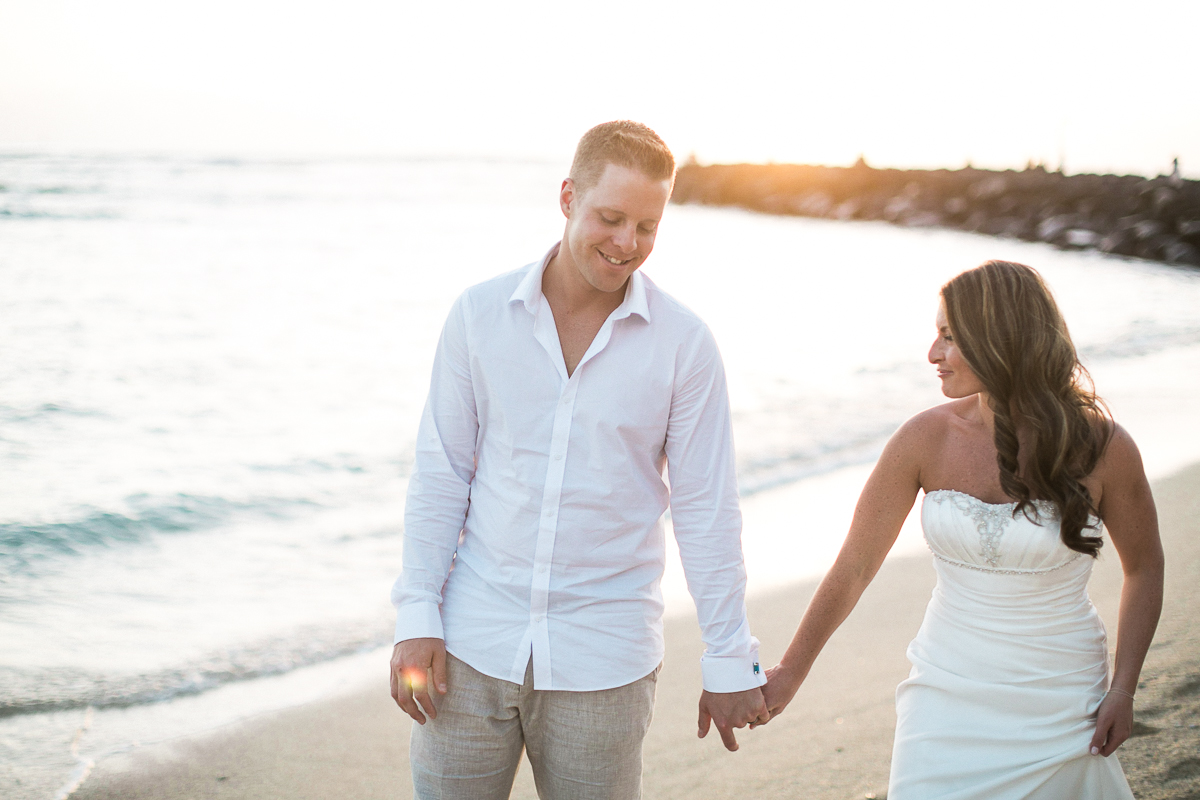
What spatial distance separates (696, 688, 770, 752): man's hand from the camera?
2.15 meters

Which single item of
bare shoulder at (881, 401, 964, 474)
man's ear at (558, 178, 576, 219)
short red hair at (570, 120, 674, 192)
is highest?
short red hair at (570, 120, 674, 192)

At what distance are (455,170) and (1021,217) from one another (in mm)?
38506

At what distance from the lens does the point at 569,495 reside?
6.68 ft

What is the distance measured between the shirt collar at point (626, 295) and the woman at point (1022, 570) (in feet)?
2.53

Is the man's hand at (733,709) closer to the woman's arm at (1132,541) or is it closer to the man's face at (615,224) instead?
the woman's arm at (1132,541)

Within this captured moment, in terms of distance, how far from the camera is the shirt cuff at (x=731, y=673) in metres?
2.14

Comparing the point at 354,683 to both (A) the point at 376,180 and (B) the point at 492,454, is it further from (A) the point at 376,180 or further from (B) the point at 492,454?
(A) the point at 376,180

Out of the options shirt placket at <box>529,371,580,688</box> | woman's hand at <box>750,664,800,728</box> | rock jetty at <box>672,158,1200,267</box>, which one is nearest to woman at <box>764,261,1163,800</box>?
woman's hand at <box>750,664,800,728</box>

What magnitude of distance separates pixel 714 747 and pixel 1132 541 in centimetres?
194

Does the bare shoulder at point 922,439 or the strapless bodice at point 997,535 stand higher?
the bare shoulder at point 922,439

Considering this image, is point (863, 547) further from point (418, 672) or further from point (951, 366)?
point (418, 672)

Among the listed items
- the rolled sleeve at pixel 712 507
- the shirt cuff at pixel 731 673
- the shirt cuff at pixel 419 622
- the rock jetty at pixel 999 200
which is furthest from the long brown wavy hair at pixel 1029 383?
the rock jetty at pixel 999 200

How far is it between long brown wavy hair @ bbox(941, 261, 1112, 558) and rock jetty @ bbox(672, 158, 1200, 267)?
2792 centimetres

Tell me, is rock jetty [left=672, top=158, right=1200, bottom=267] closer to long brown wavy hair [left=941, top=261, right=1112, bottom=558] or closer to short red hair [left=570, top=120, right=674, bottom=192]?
long brown wavy hair [left=941, top=261, right=1112, bottom=558]
